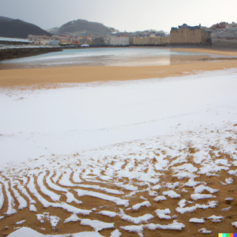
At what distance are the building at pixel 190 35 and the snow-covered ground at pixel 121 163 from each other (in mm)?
48330

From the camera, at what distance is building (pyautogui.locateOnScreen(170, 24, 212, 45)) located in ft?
162

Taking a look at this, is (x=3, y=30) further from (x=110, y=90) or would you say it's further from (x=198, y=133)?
(x=198, y=133)

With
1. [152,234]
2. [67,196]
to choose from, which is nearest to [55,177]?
[67,196]

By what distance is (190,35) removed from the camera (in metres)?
54.2

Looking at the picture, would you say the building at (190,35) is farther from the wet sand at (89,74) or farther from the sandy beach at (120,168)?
the sandy beach at (120,168)

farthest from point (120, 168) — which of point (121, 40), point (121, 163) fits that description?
point (121, 40)

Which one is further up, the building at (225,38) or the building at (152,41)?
the building at (152,41)

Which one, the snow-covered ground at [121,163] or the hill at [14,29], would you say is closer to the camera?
the snow-covered ground at [121,163]

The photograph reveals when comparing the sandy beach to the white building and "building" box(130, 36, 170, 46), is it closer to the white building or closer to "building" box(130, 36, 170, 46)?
"building" box(130, 36, 170, 46)

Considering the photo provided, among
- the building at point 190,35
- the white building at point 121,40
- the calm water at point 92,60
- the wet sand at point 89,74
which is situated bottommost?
the wet sand at point 89,74

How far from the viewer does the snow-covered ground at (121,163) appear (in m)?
2.35

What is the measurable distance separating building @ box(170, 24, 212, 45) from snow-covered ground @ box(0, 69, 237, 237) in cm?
4833

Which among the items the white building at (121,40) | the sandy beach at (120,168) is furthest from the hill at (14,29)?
the sandy beach at (120,168)

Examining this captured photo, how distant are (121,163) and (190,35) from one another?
58046mm
